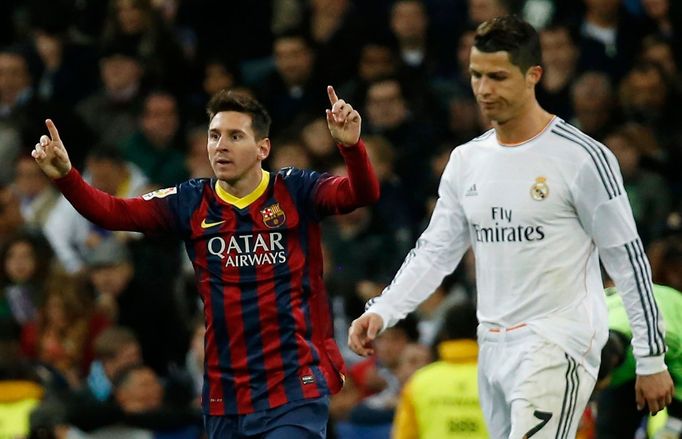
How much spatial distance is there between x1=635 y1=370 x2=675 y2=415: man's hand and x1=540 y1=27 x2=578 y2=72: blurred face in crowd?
6.37 meters

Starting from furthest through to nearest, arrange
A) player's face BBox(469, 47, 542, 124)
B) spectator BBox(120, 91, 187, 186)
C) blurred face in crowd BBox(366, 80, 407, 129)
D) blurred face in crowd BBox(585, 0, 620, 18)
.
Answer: spectator BBox(120, 91, 187, 186) → blurred face in crowd BBox(585, 0, 620, 18) → blurred face in crowd BBox(366, 80, 407, 129) → player's face BBox(469, 47, 542, 124)

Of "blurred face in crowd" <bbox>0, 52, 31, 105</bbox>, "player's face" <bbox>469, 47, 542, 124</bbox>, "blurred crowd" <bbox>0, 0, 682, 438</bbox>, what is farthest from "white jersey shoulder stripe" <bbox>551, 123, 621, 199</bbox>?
"blurred face in crowd" <bbox>0, 52, 31, 105</bbox>

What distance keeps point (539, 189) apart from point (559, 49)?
620 cm

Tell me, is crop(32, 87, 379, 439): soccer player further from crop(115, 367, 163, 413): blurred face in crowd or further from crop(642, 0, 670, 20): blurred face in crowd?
crop(642, 0, 670, 20): blurred face in crowd

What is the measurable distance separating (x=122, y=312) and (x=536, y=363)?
247 inches

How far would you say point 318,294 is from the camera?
7.61 meters

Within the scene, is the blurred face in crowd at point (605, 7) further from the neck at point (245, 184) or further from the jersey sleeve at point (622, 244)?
the jersey sleeve at point (622, 244)

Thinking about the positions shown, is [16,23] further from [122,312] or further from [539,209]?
[539,209]

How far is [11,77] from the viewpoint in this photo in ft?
50.6

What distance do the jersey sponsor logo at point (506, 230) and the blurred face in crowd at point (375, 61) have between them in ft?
22.1

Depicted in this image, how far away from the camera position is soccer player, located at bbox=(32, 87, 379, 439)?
743 centimetres

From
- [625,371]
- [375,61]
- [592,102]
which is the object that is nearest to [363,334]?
[625,371]

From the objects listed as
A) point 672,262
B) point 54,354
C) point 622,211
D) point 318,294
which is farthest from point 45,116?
point 622,211

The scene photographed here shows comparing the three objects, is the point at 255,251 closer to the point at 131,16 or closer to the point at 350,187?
the point at 350,187
